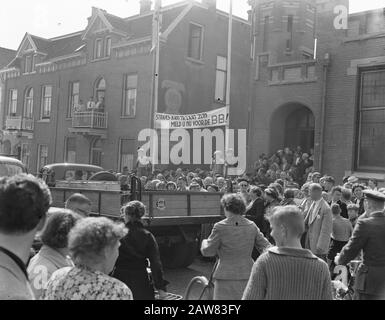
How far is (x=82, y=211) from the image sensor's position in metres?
4.91

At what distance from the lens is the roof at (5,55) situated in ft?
125

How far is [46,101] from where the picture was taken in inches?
1192

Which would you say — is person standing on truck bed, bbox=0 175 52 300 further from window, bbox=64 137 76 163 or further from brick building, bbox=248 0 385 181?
window, bbox=64 137 76 163

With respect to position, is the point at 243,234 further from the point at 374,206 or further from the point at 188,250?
the point at 188,250

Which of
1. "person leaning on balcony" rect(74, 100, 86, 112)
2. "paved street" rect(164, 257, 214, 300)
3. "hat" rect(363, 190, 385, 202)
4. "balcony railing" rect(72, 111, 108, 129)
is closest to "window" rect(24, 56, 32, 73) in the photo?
"person leaning on balcony" rect(74, 100, 86, 112)

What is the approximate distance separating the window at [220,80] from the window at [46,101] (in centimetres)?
1072

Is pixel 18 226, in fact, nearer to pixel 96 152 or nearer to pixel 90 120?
pixel 90 120

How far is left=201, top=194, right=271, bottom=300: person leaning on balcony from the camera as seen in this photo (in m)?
4.59

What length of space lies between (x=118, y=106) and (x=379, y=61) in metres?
Result: 13.7

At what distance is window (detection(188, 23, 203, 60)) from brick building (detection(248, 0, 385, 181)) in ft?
18.9

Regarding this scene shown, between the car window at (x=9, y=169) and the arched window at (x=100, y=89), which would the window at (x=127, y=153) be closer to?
the arched window at (x=100, y=89)

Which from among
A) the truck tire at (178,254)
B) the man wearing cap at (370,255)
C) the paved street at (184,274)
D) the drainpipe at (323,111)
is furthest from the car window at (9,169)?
the drainpipe at (323,111)
